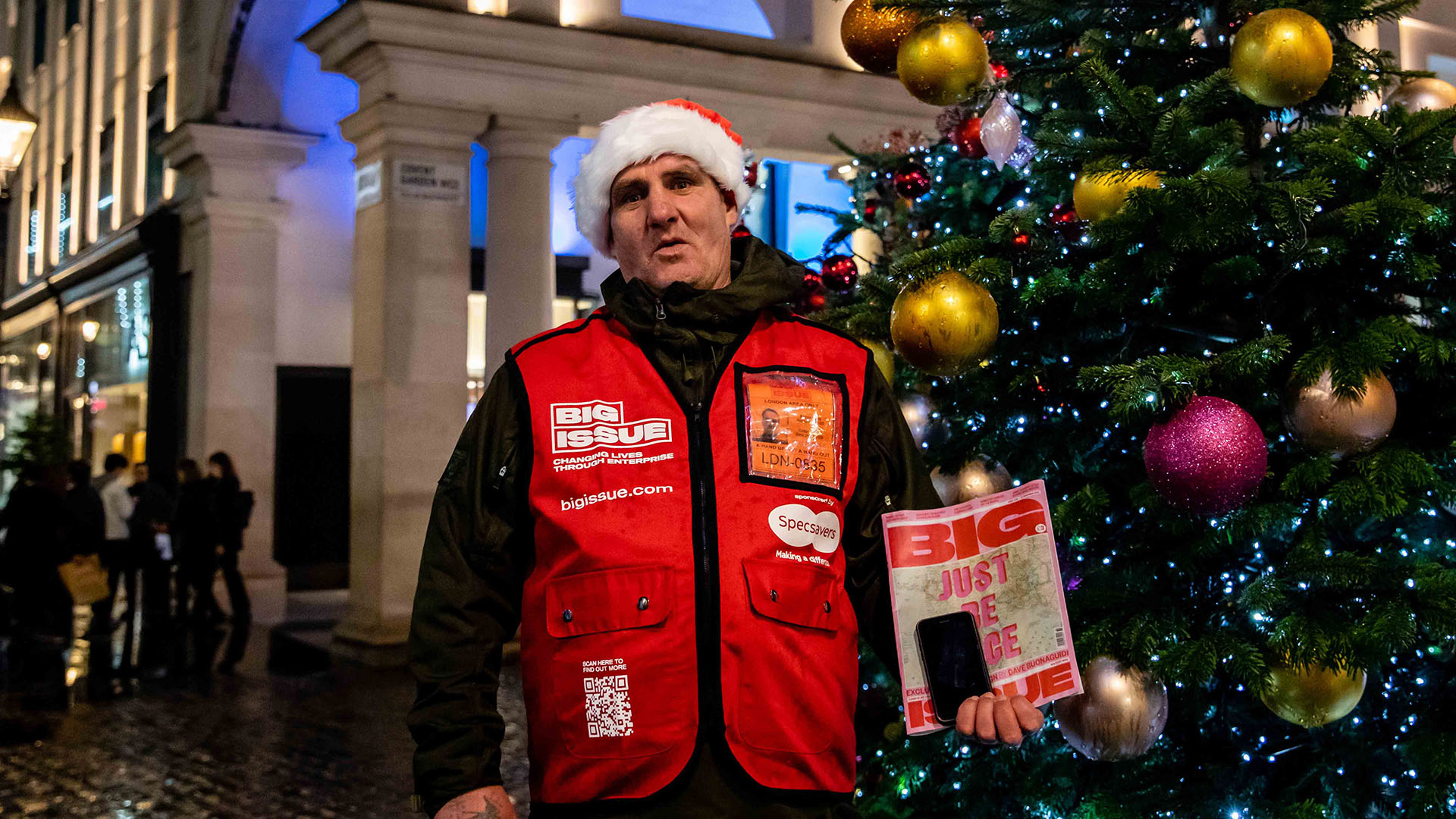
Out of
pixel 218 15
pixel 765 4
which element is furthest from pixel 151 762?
pixel 218 15

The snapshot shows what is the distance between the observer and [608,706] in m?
2.09

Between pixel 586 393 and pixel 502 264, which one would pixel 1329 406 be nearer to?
pixel 586 393

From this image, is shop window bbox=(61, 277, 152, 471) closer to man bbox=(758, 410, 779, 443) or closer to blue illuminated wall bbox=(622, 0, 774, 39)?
blue illuminated wall bbox=(622, 0, 774, 39)

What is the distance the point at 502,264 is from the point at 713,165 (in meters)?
8.20

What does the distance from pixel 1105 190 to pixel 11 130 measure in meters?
8.39

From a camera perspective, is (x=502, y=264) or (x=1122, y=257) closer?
(x=1122, y=257)

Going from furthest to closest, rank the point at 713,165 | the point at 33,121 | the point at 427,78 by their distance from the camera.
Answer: the point at 427,78, the point at 33,121, the point at 713,165

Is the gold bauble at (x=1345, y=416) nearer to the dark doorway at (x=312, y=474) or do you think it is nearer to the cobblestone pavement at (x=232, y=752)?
the cobblestone pavement at (x=232, y=752)

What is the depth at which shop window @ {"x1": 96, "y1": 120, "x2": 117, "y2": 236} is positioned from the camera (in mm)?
20406

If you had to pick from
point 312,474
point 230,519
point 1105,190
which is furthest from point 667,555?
point 312,474

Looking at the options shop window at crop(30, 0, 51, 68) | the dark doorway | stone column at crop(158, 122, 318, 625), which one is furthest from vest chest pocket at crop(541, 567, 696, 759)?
shop window at crop(30, 0, 51, 68)

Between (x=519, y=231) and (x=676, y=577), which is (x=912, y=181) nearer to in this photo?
(x=676, y=577)

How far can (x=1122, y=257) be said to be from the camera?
3.12 meters

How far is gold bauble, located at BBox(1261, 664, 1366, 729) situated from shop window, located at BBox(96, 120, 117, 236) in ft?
67.3
